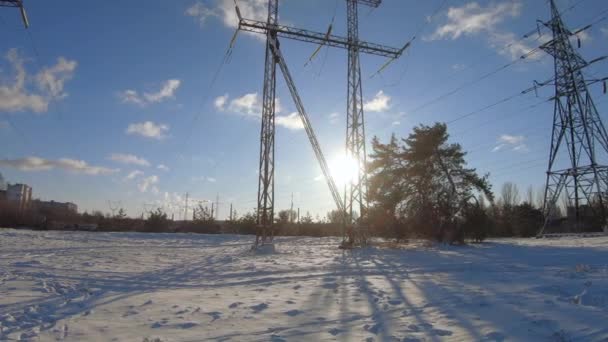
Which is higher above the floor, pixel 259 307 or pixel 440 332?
pixel 440 332

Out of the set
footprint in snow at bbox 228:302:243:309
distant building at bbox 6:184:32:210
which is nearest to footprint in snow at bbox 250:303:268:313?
footprint in snow at bbox 228:302:243:309

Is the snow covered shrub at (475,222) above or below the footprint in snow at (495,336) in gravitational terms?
above

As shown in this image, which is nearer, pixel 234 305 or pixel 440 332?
pixel 440 332

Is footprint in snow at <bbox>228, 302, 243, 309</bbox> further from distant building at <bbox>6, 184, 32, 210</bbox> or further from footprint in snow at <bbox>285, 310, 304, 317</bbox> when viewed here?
distant building at <bbox>6, 184, 32, 210</bbox>

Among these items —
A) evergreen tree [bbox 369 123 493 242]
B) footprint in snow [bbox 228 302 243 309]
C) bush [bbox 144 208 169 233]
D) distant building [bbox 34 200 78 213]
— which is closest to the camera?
footprint in snow [bbox 228 302 243 309]

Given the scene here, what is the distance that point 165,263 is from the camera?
45.6ft

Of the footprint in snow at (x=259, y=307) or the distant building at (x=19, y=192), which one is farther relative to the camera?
the distant building at (x=19, y=192)

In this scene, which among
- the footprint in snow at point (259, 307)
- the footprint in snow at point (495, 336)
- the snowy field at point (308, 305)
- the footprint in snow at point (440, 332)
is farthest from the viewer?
the footprint in snow at point (259, 307)

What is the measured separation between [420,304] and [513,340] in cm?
212

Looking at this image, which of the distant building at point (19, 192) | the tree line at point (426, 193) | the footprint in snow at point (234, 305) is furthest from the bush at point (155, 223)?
the distant building at point (19, 192)

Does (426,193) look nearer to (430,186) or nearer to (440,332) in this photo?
(430,186)

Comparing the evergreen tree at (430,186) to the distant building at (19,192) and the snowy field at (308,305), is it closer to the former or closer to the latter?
the snowy field at (308,305)

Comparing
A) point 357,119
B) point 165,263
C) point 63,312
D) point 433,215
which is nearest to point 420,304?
point 63,312

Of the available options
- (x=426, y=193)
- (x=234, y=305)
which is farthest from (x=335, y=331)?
(x=426, y=193)
